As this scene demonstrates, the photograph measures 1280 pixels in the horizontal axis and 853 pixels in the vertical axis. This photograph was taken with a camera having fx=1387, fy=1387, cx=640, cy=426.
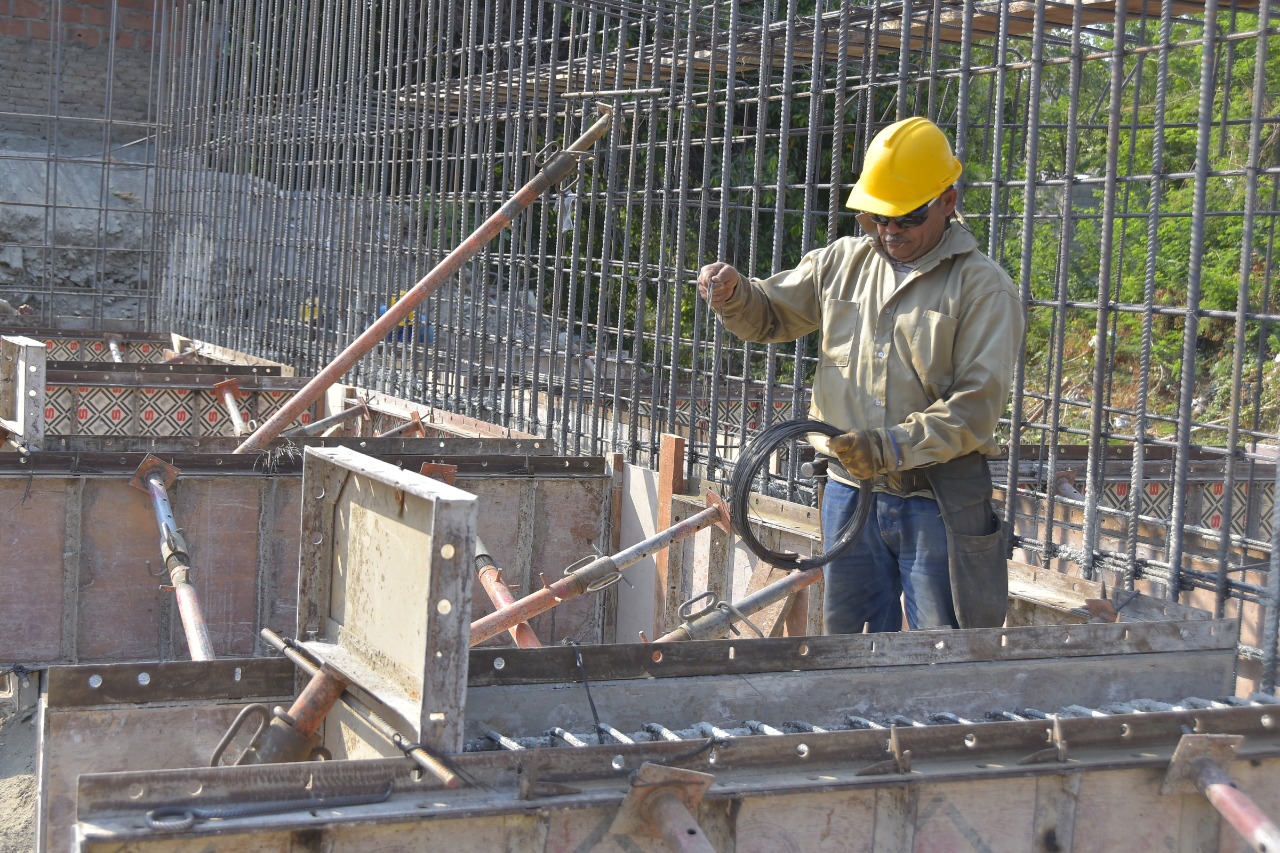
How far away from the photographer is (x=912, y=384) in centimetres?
469

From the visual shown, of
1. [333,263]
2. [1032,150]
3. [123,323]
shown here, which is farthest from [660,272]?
[123,323]

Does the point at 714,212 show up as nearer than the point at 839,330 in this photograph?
No

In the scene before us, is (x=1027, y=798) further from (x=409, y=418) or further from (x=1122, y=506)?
(x=409, y=418)

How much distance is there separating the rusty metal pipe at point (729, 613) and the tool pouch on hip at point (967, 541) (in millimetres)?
723

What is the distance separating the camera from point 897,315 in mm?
4742

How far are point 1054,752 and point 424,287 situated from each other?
514 centimetres

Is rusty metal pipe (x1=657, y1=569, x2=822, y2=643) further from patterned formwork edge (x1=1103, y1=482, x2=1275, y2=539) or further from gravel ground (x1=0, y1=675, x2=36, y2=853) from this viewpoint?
patterned formwork edge (x1=1103, y1=482, x2=1275, y2=539)

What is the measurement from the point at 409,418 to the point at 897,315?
621 centimetres

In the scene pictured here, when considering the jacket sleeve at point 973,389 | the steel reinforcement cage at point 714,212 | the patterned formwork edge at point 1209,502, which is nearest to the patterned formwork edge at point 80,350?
the steel reinforcement cage at point 714,212

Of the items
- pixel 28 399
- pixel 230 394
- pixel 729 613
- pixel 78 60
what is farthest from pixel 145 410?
pixel 78 60

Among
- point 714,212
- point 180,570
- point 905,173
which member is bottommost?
point 180,570

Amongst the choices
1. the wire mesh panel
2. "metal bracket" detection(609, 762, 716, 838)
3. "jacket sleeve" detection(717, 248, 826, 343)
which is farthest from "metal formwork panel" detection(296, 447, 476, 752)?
the wire mesh panel

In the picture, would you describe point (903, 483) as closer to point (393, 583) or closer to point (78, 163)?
point (393, 583)

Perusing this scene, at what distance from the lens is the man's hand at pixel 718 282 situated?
4.83 meters
